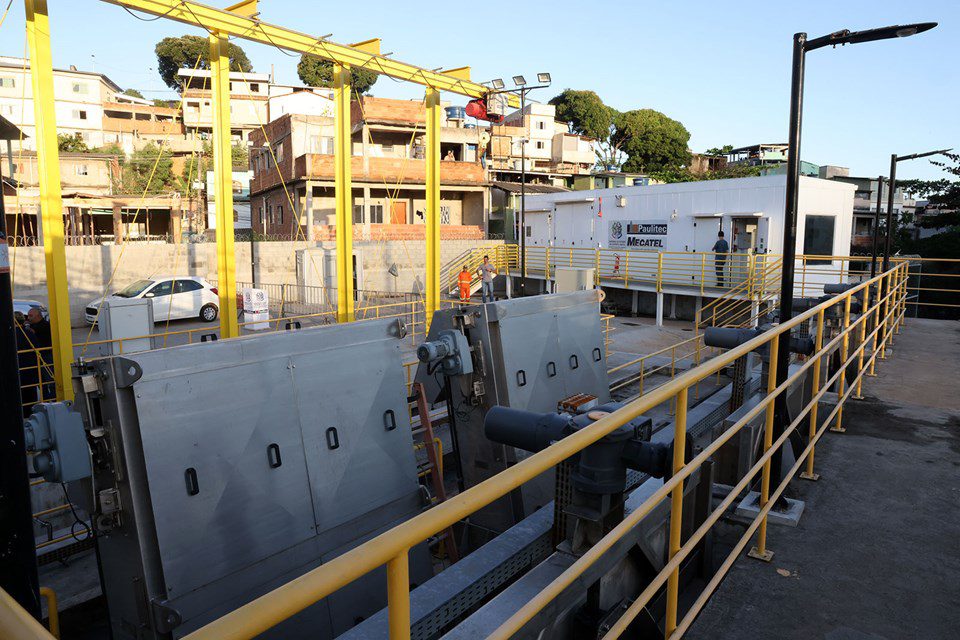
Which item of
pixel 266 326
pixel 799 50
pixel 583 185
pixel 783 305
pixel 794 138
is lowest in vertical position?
pixel 266 326

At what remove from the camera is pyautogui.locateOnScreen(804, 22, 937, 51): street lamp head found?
4566 mm

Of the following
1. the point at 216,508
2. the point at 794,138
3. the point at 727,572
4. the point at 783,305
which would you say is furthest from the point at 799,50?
the point at 216,508

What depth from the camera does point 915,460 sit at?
5031mm

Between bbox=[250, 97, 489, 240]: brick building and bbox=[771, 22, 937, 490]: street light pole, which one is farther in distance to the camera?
bbox=[250, 97, 489, 240]: brick building

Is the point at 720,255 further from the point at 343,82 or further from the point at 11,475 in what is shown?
the point at 11,475

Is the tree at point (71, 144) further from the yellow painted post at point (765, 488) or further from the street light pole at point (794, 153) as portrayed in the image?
the yellow painted post at point (765, 488)

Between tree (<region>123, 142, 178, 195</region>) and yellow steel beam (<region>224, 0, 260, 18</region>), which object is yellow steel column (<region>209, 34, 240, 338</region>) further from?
tree (<region>123, 142, 178, 195</region>)

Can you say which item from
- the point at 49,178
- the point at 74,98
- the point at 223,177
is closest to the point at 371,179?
the point at 223,177

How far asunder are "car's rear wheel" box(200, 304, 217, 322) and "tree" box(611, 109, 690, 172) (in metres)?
54.9

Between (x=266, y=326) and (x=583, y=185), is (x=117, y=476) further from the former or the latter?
(x=583, y=185)

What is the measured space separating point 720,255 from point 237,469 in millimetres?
20303

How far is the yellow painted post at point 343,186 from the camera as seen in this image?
12812 millimetres

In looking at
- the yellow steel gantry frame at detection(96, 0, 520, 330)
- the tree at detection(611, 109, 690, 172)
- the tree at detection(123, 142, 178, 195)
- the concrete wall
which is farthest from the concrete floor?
the tree at detection(611, 109, 690, 172)

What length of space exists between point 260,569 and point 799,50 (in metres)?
5.40
